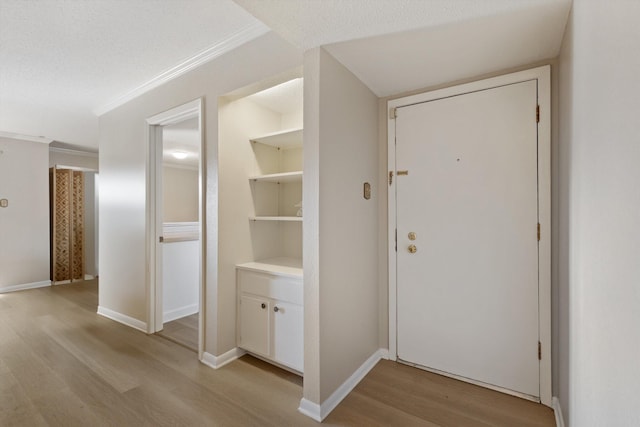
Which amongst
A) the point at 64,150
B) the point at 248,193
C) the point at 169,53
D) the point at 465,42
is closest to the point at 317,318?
the point at 248,193

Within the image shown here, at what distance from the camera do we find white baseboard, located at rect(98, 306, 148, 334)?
297cm

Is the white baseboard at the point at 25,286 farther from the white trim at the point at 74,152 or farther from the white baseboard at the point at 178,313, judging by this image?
the white baseboard at the point at 178,313

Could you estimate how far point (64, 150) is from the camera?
539 cm

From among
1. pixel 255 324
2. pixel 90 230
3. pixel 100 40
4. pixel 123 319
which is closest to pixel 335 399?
pixel 255 324

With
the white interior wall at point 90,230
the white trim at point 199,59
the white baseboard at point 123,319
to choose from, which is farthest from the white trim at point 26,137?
the white baseboard at point 123,319

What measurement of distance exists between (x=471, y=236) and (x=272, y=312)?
1.55 m

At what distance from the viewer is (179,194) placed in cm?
659

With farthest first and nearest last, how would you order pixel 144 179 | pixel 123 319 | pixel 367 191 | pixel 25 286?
pixel 25 286, pixel 123 319, pixel 144 179, pixel 367 191

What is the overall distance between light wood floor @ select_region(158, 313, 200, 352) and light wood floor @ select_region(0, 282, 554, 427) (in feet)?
0.32

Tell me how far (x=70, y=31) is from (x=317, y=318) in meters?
2.58

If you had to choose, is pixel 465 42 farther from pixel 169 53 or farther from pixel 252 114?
pixel 169 53

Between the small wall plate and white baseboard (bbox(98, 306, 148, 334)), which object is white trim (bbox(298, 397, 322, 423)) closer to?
the small wall plate

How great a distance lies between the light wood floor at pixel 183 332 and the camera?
2.71 meters

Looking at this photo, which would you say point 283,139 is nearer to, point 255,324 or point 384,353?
point 255,324
